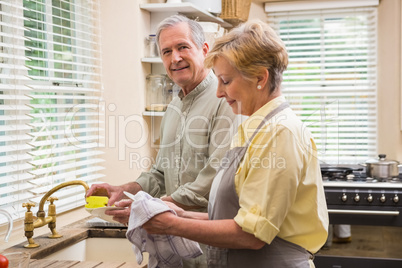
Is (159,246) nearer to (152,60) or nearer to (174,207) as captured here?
(174,207)

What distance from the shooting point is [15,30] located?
7.45 feet

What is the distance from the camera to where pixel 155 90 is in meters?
3.07

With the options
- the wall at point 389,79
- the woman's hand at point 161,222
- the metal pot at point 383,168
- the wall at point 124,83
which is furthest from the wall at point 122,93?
the wall at point 389,79

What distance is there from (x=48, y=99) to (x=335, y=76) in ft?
7.70

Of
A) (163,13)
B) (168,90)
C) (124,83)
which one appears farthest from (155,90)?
(163,13)

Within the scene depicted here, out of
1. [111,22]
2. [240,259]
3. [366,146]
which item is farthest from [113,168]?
[366,146]

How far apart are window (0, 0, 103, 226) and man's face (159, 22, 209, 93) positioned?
713mm

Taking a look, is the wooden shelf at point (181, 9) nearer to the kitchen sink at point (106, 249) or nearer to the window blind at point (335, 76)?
the window blind at point (335, 76)

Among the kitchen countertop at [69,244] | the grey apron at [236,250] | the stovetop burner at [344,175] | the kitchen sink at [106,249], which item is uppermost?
the grey apron at [236,250]

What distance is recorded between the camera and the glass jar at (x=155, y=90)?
10.0 feet

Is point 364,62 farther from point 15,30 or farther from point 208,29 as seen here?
point 15,30

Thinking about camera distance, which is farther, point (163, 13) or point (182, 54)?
point (163, 13)

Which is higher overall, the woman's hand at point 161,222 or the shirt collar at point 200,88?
the shirt collar at point 200,88

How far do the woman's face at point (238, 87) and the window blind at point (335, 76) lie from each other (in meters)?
2.73
